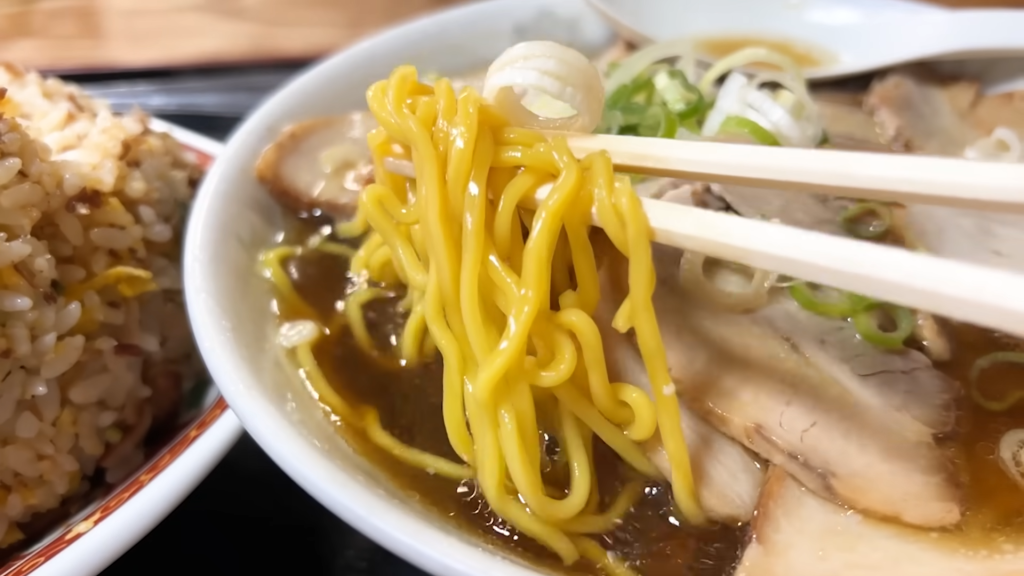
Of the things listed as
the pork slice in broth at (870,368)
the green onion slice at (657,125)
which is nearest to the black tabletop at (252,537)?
the pork slice in broth at (870,368)

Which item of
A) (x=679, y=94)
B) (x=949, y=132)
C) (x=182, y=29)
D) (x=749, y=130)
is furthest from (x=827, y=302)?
(x=182, y=29)

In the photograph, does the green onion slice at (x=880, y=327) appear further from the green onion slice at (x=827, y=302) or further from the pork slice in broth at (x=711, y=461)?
the pork slice in broth at (x=711, y=461)

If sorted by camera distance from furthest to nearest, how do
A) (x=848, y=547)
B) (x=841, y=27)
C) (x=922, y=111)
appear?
(x=841, y=27), (x=922, y=111), (x=848, y=547)

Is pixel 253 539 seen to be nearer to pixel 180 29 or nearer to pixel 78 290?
pixel 78 290

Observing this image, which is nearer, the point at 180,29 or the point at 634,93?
the point at 634,93

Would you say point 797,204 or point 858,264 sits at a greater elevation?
point 858,264

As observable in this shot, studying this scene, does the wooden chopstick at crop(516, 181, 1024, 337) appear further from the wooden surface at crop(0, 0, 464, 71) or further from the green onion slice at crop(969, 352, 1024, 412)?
the wooden surface at crop(0, 0, 464, 71)

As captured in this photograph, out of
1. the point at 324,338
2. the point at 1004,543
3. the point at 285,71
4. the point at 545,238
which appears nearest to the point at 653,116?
the point at 545,238

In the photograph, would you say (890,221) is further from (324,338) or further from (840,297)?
(324,338)
